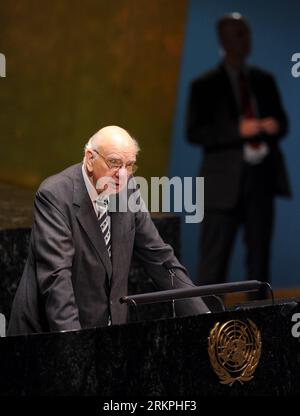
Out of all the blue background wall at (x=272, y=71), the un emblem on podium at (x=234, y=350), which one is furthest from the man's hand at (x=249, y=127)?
the un emblem on podium at (x=234, y=350)

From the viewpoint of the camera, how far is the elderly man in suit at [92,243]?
17.9 feet

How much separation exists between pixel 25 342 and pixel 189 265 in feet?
11.6

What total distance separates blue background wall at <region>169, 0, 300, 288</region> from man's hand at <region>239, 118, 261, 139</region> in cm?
23

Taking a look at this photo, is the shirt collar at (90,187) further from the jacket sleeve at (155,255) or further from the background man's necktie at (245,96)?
the background man's necktie at (245,96)

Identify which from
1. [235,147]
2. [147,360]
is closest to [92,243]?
[147,360]

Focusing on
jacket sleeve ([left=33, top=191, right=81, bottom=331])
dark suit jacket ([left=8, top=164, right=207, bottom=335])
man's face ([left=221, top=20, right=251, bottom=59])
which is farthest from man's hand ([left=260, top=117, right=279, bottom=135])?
jacket sleeve ([left=33, top=191, right=81, bottom=331])

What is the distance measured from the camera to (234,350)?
17.3 feet

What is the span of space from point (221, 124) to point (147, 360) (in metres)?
3.21

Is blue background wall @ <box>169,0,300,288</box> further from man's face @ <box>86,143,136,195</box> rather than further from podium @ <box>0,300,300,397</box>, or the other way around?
podium @ <box>0,300,300,397</box>

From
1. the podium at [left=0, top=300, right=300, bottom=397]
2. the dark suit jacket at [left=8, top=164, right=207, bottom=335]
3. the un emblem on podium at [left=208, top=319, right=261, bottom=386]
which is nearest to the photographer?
the podium at [left=0, top=300, right=300, bottom=397]

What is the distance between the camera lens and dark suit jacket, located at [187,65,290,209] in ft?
26.8

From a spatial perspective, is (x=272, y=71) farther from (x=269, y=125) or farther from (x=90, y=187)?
(x=90, y=187)
